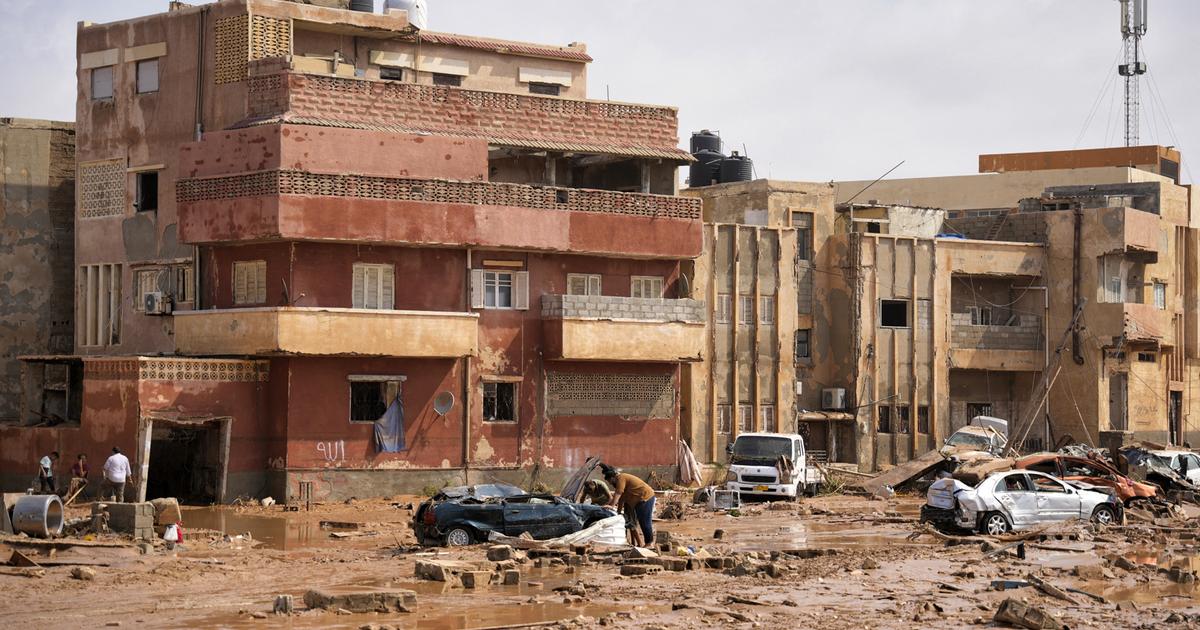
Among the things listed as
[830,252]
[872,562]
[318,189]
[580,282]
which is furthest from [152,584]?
[830,252]

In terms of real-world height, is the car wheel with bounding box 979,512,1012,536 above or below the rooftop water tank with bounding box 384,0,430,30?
below

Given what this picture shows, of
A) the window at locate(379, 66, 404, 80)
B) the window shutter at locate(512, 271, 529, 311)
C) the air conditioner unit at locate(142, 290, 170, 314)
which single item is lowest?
the air conditioner unit at locate(142, 290, 170, 314)

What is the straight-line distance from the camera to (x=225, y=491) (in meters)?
33.9

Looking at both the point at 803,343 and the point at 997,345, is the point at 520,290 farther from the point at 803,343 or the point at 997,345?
the point at 997,345

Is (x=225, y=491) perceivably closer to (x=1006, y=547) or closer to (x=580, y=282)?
(x=580, y=282)

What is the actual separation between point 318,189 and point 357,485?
6462 millimetres

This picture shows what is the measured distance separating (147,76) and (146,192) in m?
2.74

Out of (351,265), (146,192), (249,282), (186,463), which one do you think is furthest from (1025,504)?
(146,192)

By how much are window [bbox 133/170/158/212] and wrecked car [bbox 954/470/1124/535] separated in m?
20.4

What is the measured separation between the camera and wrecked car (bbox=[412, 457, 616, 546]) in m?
25.5

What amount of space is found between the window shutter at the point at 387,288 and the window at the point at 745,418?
12160 millimetres

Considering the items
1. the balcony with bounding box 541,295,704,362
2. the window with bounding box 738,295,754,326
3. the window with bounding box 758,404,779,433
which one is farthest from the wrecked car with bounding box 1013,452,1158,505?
the window with bounding box 738,295,754,326

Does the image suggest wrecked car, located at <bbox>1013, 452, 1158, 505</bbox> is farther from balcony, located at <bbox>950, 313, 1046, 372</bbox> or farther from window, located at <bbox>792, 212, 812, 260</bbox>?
balcony, located at <bbox>950, 313, 1046, 372</bbox>

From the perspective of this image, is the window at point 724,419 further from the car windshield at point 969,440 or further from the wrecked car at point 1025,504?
the wrecked car at point 1025,504
